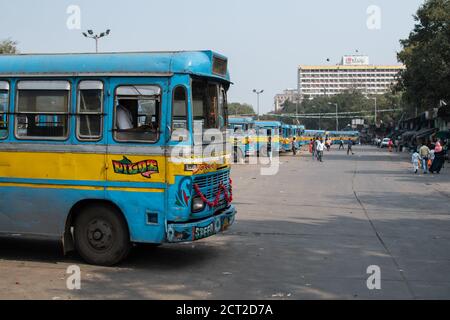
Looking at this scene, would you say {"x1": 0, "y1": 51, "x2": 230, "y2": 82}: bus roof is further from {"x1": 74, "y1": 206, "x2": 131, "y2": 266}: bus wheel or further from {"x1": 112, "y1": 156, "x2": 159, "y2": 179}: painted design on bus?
{"x1": 74, "y1": 206, "x2": 131, "y2": 266}: bus wheel

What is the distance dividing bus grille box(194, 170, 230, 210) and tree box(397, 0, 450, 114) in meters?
37.0

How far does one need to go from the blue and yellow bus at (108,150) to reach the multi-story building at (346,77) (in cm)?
16639

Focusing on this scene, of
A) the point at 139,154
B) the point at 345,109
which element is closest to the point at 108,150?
the point at 139,154

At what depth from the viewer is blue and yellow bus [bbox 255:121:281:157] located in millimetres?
46438

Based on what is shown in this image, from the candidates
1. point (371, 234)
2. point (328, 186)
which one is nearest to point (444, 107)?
point (328, 186)

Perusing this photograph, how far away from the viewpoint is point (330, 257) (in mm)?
9414

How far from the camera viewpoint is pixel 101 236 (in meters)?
8.44

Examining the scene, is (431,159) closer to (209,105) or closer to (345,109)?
(209,105)

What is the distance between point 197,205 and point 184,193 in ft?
1.33

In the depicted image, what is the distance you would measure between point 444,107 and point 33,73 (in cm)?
4361

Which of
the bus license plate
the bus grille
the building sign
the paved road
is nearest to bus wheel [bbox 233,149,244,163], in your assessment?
the paved road

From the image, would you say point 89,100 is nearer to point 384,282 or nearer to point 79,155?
point 79,155
